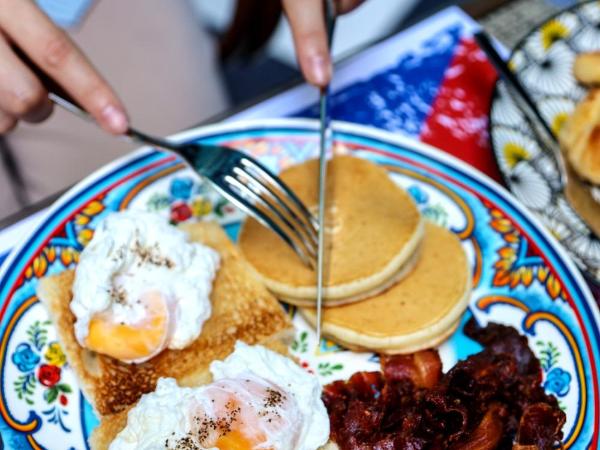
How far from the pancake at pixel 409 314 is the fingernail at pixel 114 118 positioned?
723 millimetres

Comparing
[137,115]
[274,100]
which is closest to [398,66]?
[274,100]

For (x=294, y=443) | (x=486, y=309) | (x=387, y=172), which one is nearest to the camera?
(x=294, y=443)

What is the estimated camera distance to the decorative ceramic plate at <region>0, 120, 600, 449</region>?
1.80 m

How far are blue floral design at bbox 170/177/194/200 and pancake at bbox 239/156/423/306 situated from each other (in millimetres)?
271

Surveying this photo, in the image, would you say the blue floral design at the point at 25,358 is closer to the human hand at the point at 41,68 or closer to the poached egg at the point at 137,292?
the poached egg at the point at 137,292

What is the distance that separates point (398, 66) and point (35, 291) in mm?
1585

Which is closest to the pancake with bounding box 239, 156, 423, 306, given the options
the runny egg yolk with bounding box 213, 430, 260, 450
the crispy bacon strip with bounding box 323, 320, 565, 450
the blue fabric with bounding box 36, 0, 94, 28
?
the crispy bacon strip with bounding box 323, 320, 565, 450

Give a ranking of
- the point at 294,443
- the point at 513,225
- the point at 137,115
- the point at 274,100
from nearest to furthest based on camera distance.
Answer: the point at 294,443 < the point at 513,225 < the point at 274,100 < the point at 137,115

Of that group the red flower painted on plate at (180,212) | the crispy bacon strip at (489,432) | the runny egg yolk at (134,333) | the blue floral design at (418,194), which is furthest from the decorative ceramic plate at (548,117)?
the runny egg yolk at (134,333)

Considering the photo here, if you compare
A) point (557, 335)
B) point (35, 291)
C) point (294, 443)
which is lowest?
point (557, 335)

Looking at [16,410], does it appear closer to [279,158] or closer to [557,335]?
[279,158]

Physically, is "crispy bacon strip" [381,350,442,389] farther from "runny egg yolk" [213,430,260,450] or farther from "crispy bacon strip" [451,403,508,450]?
"runny egg yolk" [213,430,260,450]

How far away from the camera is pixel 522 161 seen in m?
2.39

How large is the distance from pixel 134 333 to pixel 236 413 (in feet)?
1.18
